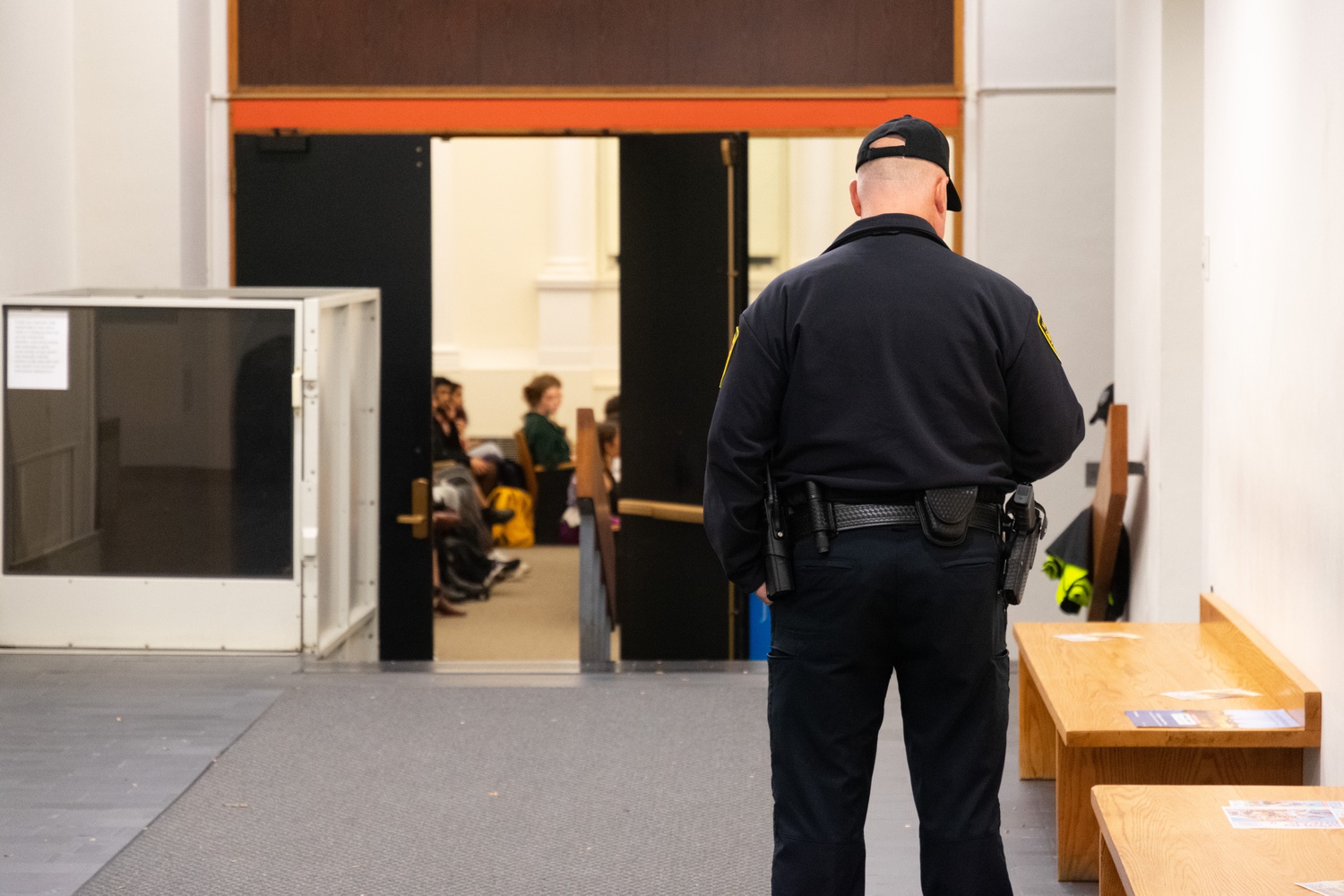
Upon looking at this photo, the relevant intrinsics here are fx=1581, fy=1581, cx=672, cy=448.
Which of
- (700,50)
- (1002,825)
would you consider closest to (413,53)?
(700,50)

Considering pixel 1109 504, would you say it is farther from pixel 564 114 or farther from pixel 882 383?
pixel 564 114

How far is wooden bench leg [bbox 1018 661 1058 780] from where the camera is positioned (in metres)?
3.91

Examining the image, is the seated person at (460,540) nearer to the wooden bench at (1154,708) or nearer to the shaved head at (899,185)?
the wooden bench at (1154,708)

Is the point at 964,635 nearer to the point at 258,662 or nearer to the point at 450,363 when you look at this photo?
the point at 258,662

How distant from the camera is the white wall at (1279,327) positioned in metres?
2.97

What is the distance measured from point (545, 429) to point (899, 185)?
7893mm

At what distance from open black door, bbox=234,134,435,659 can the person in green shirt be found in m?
3.90

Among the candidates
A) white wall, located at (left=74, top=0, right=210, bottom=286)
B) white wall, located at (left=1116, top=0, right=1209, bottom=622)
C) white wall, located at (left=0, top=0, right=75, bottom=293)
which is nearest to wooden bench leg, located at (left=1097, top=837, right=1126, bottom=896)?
white wall, located at (left=1116, top=0, right=1209, bottom=622)

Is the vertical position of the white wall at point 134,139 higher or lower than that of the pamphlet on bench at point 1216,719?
higher

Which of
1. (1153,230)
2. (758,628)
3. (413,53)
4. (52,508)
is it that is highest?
(413,53)

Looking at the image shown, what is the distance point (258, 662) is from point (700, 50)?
3.00m

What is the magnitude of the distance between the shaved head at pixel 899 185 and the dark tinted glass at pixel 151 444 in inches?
117

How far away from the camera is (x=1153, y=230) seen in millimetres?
4824

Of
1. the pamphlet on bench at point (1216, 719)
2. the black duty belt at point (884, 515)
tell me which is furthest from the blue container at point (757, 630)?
the black duty belt at point (884, 515)
